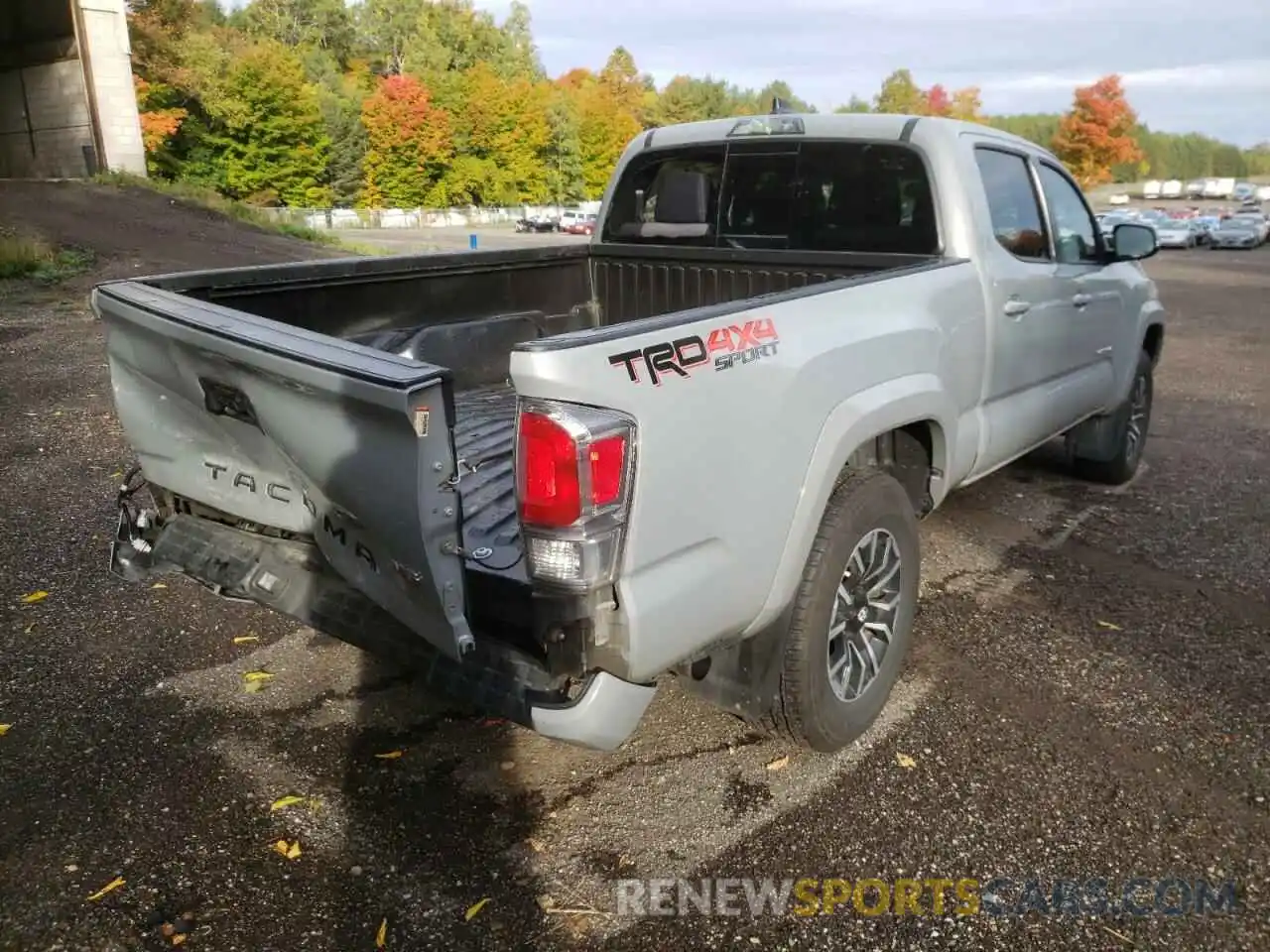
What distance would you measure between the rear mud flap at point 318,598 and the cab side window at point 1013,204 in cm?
293

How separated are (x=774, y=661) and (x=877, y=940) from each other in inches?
29.9

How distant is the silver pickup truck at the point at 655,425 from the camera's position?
2.23 m

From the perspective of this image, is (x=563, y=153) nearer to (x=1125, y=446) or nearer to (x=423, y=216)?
(x=423, y=216)

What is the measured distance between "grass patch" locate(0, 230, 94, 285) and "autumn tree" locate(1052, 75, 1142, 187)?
6979 cm

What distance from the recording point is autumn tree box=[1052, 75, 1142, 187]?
7012cm

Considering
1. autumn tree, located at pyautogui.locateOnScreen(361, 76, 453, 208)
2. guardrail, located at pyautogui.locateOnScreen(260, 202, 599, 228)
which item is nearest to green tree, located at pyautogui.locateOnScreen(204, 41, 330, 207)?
guardrail, located at pyautogui.locateOnScreen(260, 202, 599, 228)

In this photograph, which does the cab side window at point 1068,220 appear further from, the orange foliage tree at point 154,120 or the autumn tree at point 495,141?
the autumn tree at point 495,141

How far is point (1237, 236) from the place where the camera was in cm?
3834

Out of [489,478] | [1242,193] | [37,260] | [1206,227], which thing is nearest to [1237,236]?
[1206,227]

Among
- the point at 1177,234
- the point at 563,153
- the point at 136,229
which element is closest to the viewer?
the point at 136,229

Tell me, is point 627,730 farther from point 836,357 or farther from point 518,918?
point 836,357

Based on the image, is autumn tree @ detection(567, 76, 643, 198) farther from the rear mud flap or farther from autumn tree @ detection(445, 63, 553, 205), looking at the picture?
the rear mud flap

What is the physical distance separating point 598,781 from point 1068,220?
3.78m

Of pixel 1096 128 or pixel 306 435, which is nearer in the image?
pixel 306 435
